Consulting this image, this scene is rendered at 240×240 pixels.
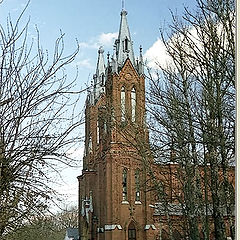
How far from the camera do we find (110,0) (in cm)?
237

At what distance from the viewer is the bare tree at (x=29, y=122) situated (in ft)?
A: 4.96

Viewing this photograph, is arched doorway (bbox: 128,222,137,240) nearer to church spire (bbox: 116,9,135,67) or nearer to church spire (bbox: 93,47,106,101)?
church spire (bbox: 116,9,135,67)

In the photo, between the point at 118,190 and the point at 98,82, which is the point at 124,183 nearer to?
the point at 118,190

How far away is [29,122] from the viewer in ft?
5.15

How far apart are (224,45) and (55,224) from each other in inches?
43.0

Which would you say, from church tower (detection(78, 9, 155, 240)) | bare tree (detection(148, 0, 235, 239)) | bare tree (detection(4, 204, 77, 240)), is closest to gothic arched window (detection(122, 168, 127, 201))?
church tower (detection(78, 9, 155, 240))

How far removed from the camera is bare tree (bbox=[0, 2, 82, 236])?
1.51m

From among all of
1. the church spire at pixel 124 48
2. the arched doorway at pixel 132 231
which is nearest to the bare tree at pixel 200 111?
the arched doorway at pixel 132 231

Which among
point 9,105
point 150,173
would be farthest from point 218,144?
point 150,173

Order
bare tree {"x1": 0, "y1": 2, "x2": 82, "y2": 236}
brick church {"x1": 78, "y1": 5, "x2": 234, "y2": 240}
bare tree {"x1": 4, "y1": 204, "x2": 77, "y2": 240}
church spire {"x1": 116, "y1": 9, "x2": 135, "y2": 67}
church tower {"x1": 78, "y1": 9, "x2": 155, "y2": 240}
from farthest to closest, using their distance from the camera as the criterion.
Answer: church spire {"x1": 116, "y1": 9, "x2": 135, "y2": 67} < church tower {"x1": 78, "y1": 9, "x2": 155, "y2": 240} < brick church {"x1": 78, "y1": 5, "x2": 234, "y2": 240} < bare tree {"x1": 4, "y1": 204, "x2": 77, "y2": 240} < bare tree {"x1": 0, "y1": 2, "x2": 82, "y2": 236}

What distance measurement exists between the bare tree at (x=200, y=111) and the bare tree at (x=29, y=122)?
696mm

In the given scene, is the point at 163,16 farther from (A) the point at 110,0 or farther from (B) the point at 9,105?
(B) the point at 9,105

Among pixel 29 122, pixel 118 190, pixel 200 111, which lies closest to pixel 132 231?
pixel 118 190

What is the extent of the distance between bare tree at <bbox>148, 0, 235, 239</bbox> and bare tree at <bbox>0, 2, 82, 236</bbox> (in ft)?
2.28
